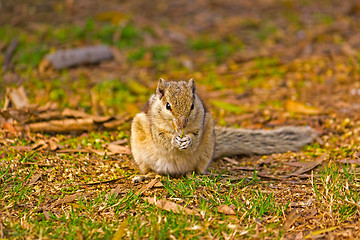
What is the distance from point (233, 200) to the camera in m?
3.61

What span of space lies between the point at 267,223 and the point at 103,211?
4.60ft

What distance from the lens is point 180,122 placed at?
11.9 feet

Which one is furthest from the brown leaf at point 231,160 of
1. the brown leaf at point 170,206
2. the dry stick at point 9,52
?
the dry stick at point 9,52

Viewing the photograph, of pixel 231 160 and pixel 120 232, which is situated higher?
pixel 120 232

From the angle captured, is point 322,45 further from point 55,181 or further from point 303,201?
point 55,181

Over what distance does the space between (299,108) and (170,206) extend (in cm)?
329

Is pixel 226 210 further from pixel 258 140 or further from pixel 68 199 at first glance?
pixel 258 140

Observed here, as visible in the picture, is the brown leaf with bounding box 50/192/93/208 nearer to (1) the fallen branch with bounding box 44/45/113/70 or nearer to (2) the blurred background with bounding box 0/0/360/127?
(2) the blurred background with bounding box 0/0/360/127

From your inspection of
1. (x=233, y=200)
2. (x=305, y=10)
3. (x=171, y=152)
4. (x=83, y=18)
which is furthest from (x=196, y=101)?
(x=305, y=10)

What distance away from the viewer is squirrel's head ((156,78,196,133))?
144 inches

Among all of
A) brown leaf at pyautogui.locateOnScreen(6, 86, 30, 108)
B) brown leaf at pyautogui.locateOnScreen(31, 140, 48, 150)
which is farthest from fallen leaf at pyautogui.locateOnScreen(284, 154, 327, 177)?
brown leaf at pyautogui.locateOnScreen(6, 86, 30, 108)

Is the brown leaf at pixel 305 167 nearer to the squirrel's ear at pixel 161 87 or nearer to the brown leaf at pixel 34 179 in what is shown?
the squirrel's ear at pixel 161 87

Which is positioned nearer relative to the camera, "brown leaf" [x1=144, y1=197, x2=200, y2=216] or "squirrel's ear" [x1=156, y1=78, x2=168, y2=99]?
"brown leaf" [x1=144, y1=197, x2=200, y2=216]

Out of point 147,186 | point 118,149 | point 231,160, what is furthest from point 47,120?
point 231,160
